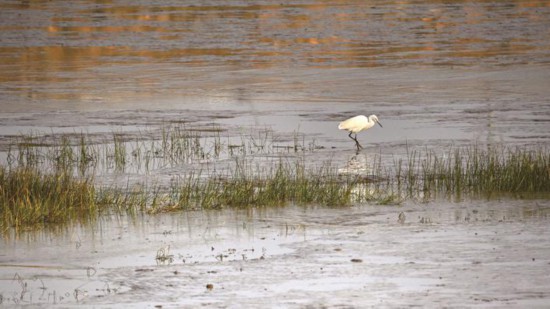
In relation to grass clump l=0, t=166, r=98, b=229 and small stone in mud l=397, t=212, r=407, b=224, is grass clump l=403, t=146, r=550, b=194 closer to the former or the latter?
small stone in mud l=397, t=212, r=407, b=224

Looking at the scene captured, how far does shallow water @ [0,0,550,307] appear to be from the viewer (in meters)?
9.64

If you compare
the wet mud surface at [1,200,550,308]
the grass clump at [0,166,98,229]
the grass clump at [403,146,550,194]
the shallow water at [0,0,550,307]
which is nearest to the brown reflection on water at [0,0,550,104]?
the shallow water at [0,0,550,307]

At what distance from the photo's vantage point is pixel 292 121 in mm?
20531

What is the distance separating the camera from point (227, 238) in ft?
37.8

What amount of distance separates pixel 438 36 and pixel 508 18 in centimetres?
724

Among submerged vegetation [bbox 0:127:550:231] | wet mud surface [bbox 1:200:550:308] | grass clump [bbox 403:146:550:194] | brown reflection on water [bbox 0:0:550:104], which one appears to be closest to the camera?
wet mud surface [bbox 1:200:550:308]

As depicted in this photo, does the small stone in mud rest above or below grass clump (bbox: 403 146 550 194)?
below

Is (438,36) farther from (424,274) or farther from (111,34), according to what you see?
(424,274)

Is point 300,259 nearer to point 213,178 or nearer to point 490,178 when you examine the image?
point 490,178

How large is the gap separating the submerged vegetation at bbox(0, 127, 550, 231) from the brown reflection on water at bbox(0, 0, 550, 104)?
308 inches

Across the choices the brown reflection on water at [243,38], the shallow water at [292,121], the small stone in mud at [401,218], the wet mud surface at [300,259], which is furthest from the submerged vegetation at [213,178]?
the brown reflection on water at [243,38]

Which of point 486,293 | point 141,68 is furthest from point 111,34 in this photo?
point 486,293

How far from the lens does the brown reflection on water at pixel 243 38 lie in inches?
1142

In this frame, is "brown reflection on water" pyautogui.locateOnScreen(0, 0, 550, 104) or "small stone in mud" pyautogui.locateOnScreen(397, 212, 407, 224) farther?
"brown reflection on water" pyautogui.locateOnScreen(0, 0, 550, 104)
